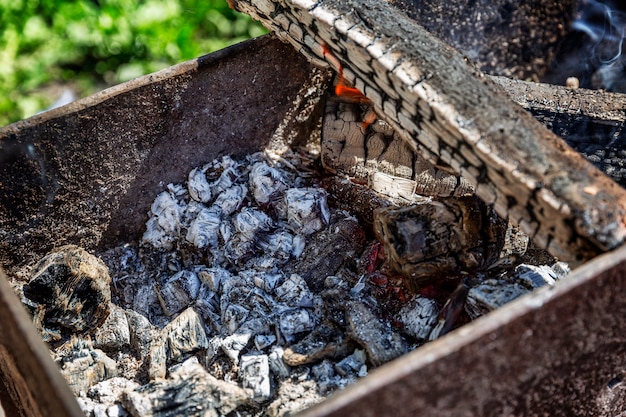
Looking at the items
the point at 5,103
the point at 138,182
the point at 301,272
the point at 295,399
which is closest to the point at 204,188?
the point at 138,182

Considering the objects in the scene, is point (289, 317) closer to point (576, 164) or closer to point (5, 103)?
point (576, 164)

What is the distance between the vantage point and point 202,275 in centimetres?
243

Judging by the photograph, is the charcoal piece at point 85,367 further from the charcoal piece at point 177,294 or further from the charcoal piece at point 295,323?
the charcoal piece at point 295,323

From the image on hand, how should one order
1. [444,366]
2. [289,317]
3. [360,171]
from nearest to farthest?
[444,366], [289,317], [360,171]

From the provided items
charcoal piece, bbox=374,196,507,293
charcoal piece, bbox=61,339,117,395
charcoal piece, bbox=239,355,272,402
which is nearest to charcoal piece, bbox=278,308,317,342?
charcoal piece, bbox=239,355,272,402

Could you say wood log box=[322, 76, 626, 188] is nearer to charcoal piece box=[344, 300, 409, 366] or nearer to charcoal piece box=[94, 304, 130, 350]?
charcoal piece box=[344, 300, 409, 366]

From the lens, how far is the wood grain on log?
1688mm

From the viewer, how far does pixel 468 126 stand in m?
1.82

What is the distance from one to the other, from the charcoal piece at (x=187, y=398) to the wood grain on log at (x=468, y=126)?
961 millimetres

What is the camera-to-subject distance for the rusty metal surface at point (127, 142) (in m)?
2.29

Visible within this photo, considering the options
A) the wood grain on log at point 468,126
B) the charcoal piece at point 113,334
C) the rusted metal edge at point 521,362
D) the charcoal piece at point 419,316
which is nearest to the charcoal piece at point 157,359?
the charcoal piece at point 113,334

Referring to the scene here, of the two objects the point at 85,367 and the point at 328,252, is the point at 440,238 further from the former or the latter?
the point at 85,367

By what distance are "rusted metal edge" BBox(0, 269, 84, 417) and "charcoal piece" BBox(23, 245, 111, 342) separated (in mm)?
352

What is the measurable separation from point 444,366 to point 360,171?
50.1 inches
